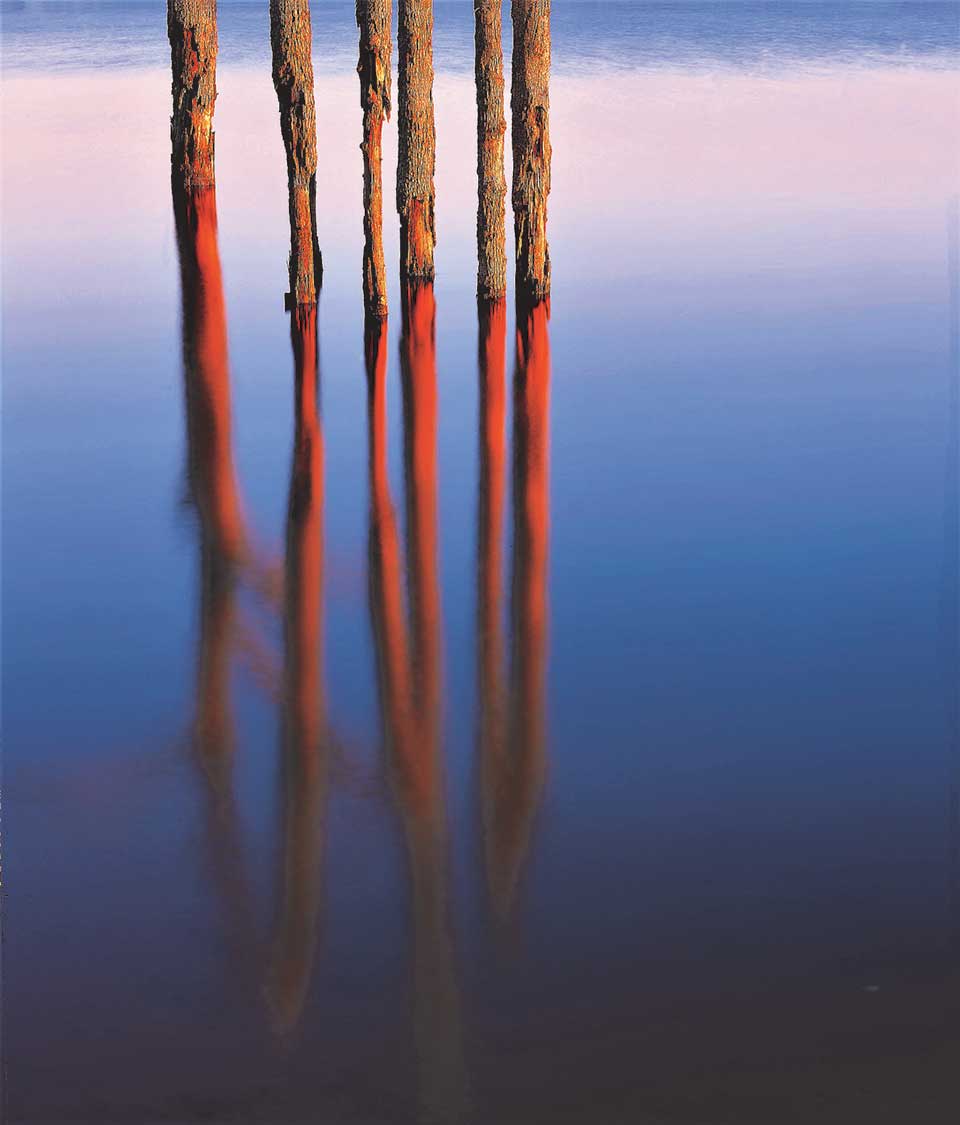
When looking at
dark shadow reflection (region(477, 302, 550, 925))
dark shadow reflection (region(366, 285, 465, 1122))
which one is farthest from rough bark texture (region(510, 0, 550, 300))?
dark shadow reflection (region(366, 285, 465, 1122))

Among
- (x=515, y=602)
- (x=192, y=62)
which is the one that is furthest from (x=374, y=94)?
(x=192, y=62)

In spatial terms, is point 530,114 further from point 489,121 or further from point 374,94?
point 374,94

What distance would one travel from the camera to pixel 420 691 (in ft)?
16.4

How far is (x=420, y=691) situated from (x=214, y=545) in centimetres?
161

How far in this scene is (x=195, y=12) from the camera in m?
12.6

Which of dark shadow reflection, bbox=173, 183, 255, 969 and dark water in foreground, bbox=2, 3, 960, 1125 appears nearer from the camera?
dark water in foreground, bbox=2, 3, 960, 1125

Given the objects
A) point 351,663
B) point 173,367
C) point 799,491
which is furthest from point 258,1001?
point 173,367

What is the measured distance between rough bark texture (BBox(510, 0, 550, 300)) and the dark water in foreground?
0.79 m

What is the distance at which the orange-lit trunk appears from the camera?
142 inches

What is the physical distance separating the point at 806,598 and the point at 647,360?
12.1 ft

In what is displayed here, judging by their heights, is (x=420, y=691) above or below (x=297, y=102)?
below

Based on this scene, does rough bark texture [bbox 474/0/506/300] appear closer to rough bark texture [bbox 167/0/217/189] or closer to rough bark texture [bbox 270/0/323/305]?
rough bark texture [bbox 270/0/323/305]

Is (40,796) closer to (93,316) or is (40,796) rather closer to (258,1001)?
(258,1001)

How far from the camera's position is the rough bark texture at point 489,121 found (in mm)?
8438
